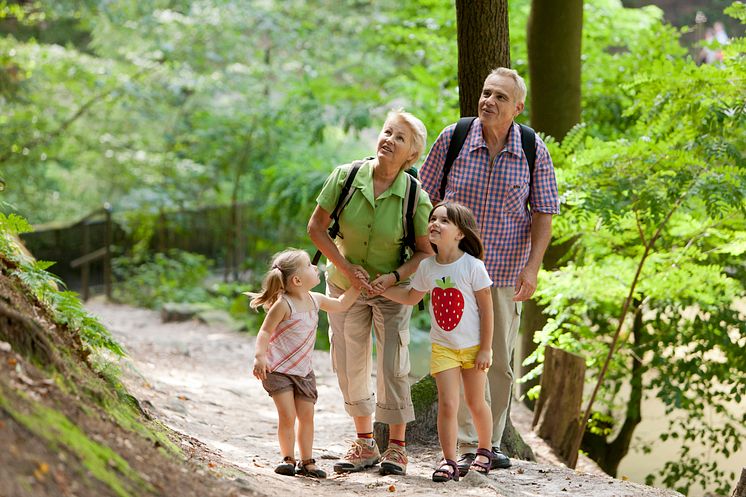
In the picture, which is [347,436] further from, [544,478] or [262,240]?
[262,240]

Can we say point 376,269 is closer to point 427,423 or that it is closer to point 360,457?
point 360,457

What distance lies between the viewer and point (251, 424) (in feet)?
22.1

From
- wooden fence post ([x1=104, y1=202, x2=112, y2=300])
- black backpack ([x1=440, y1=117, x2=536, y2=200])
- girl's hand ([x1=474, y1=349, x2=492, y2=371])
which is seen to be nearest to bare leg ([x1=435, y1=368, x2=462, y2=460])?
girl's hand ([x1=474, y1=349, x2=492, y2=371])

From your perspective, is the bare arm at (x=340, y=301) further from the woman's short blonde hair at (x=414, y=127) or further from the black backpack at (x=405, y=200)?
the woman's short blonde hair at (x=414, y=127)

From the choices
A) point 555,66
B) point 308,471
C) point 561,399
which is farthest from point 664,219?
point 308,471

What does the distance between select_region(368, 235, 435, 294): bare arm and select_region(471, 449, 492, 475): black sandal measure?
3.37 feet

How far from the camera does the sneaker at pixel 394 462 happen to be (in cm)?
470

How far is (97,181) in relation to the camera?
1753 cm

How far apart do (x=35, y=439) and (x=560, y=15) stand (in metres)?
6.32

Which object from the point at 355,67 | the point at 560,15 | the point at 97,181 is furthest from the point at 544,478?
the point at 97,181

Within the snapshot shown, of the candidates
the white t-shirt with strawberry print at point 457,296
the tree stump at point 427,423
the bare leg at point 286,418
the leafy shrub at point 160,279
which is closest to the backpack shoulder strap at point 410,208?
the white t-shirt with strawberry print at point 457,296

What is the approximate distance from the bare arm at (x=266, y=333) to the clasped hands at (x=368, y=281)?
1.21ft

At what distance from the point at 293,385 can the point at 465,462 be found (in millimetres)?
1012

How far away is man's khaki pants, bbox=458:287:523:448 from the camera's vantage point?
4.87 m
